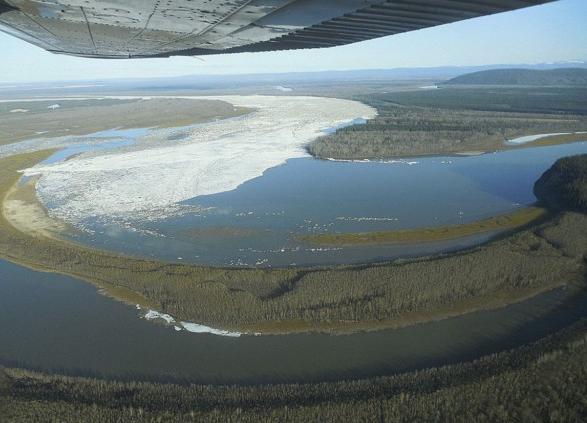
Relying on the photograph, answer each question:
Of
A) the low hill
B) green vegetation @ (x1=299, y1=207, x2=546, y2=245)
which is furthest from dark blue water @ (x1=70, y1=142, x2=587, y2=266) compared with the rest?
the low hill

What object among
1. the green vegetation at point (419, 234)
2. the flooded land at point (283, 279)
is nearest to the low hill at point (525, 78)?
the flooded land at point (283, 279)

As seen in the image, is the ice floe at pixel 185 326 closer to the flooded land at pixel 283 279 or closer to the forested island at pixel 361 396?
the flooded land at pixel 283 279

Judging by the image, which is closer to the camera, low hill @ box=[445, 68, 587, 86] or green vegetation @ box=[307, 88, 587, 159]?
green vegetation @ box=[307, 88, 587, 159]

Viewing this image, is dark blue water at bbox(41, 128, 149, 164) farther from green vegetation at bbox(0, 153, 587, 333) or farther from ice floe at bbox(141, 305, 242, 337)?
ice floe at bbox(141, 305, 242, 337)

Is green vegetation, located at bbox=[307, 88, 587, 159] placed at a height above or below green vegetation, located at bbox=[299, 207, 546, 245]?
above

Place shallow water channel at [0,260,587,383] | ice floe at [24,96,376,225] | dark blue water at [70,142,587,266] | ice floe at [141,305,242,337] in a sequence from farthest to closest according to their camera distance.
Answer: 1. ice floe at [24,96,376,225]
2. dark blue water at [70,142,587,266]
3. ice floe at [141,305,242,337]
4. shallow water channel at [0,260,587,383]

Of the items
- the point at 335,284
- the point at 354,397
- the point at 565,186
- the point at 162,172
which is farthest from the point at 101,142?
the point at 354,397

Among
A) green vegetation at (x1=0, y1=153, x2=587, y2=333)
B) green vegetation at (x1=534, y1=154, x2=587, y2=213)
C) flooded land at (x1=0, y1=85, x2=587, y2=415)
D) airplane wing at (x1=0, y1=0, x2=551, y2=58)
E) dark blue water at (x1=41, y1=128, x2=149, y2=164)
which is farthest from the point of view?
dark blue water at (x1=41, y1=128, x2=149, y2=164)
